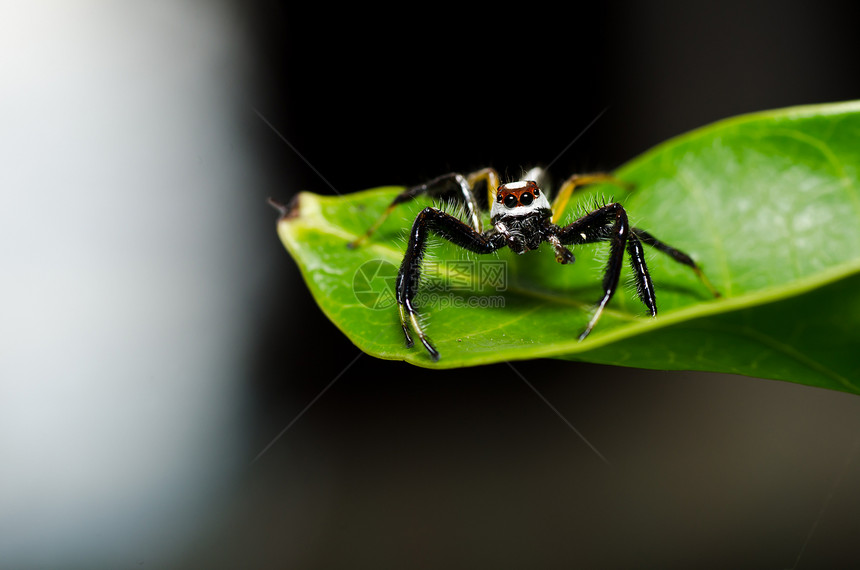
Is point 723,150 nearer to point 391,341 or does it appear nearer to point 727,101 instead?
point 391,341

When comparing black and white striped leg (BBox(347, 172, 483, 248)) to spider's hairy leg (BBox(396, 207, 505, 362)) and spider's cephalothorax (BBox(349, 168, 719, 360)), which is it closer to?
spider's cephalothorax (BBox(349, 168, 719, 360))

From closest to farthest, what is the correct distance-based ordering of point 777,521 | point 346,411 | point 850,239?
point 850,239 < point 777,521 < point 346,411

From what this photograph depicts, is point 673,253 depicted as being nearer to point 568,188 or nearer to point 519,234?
point 519,234

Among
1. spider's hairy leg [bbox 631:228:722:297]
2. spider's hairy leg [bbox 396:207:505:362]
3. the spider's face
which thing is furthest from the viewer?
the spider's face

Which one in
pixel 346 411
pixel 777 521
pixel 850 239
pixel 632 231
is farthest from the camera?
pixel 346 411

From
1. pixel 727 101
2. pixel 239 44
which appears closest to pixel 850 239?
pixel 727 101

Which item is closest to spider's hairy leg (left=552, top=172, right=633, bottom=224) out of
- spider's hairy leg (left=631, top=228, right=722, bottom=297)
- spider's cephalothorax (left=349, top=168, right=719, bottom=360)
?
spider's cephalothorax (left=349, top=168, right=719, bottom=360)
